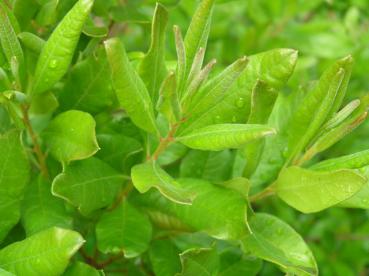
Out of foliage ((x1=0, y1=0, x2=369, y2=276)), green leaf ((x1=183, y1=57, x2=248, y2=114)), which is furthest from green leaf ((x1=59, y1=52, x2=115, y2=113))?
green leaf ((x1=183, y1=57, x2=248, y2=114))

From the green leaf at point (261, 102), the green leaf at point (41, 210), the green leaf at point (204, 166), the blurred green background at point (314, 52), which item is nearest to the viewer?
the green leaf at point (261, 102)

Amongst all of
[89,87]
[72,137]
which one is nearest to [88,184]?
[72,137]

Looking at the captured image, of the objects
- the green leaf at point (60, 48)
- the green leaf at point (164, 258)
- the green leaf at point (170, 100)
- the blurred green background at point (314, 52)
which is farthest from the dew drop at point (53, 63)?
the blurred green background at point (314, 52)

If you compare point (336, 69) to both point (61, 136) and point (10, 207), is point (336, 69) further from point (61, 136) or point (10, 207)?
point (10, 207)

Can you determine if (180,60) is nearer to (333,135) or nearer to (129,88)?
(129,88)

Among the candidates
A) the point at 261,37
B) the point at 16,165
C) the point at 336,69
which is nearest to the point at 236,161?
the point at 336,69

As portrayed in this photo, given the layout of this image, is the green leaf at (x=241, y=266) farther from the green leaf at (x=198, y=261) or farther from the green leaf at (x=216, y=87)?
the green leaf at (x=216, y=87)
